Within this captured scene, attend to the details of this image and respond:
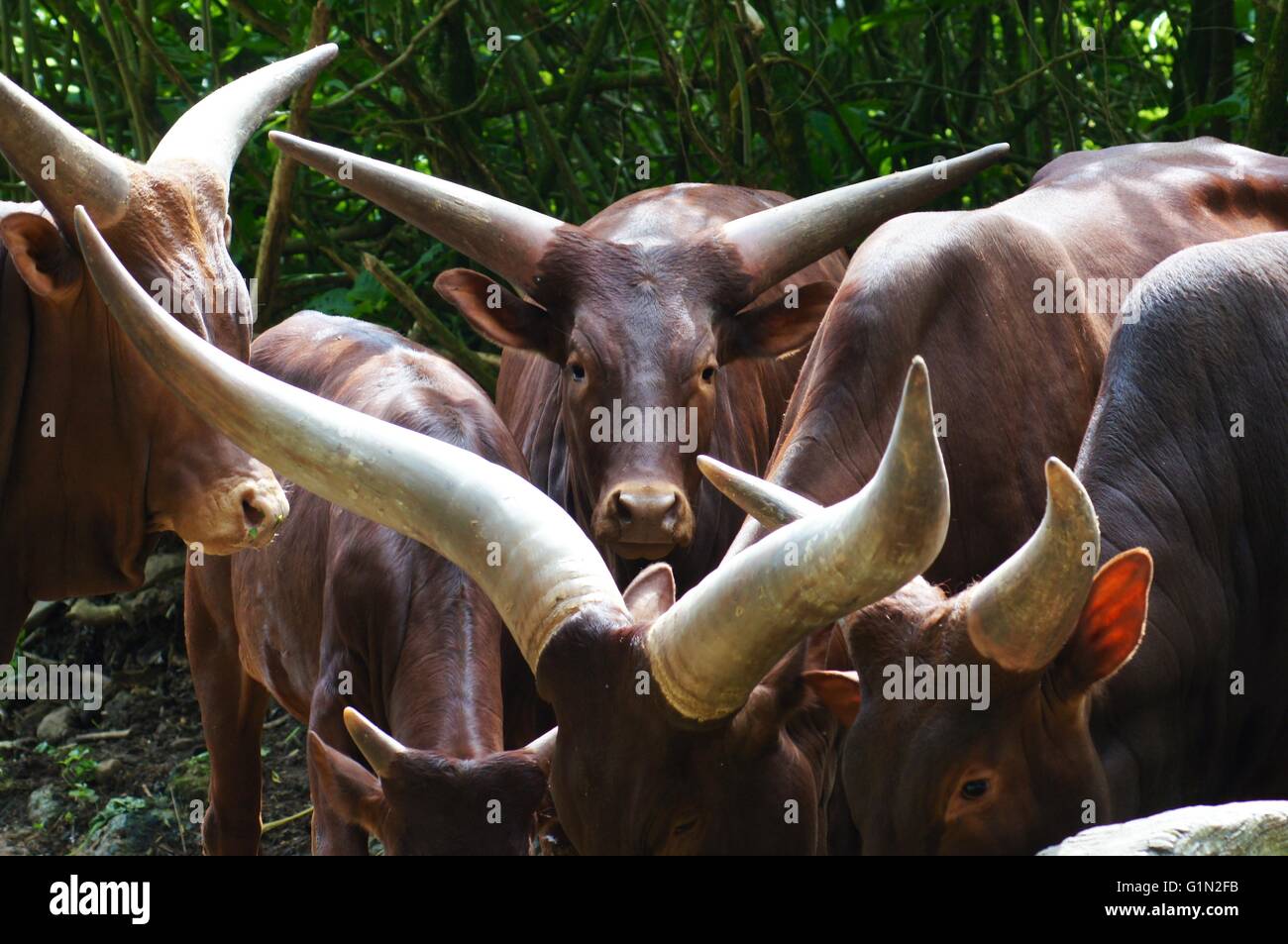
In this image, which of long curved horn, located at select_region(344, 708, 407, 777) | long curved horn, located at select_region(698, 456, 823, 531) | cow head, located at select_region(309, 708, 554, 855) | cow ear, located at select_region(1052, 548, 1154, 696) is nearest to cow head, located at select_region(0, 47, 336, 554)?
long curved horn, located at select_region(344, 708, 407, 777)

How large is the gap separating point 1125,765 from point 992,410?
3.89 ft

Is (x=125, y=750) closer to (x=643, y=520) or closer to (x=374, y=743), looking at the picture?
(x=643, y=520)

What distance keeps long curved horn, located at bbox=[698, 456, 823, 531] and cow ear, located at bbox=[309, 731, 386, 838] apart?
3.22 feet

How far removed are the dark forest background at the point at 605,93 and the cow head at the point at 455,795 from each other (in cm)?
274

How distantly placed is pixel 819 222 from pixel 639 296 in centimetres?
56

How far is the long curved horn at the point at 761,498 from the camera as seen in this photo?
153 inches

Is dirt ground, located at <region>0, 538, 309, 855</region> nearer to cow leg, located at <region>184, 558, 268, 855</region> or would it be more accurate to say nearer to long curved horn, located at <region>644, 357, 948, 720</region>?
cow leg, located at <region>184, 558, 268, 855</region>

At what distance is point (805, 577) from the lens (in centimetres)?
335

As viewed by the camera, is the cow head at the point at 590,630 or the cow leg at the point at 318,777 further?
the cow leg at the point at 318,777

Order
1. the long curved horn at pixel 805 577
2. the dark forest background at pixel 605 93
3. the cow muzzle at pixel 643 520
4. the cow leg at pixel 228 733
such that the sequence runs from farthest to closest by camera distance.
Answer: the dark forest background at pixel 605 93 → the cow leg at pixel 228 733 → the cow muzzle at pixel 643 520 → the long curved horn at pixel 805 577

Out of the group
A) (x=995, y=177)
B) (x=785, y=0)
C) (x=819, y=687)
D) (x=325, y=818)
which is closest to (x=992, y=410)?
(x=819, y=687)

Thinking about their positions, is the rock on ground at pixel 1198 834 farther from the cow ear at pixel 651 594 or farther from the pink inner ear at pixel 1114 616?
the cow ear at pixel 651 594

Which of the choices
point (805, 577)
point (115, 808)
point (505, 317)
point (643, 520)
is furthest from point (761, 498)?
point (115, 808)

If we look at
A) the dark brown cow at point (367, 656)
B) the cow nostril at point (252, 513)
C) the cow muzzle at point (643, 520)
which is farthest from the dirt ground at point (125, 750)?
the cow nostril at point (252, 513)
